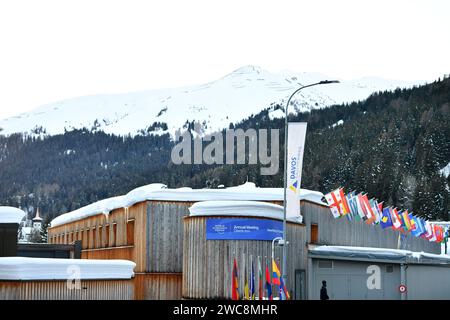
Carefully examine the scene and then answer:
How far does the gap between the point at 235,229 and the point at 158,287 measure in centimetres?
671

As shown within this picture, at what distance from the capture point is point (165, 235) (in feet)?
129

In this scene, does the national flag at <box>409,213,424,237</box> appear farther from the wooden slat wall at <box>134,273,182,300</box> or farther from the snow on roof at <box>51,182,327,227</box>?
the wooden slat wall at <box>134,273,182,300</box>

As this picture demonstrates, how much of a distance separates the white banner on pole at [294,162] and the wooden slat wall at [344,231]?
7.78m

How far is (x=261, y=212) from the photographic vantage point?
3556 centimetres

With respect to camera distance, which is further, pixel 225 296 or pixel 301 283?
pixel 301 283

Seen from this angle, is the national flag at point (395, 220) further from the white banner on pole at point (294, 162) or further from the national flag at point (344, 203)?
the white banner on pole at point (294, 162)

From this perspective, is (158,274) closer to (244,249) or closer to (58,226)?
(244,249)

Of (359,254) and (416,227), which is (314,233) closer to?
(359,254)

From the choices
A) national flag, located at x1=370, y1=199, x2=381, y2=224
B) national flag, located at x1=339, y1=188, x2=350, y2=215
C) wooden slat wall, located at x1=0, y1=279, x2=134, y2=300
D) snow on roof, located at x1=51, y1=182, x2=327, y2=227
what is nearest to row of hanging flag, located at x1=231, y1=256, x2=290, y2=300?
wooden slat wall, located at x1=0, y1=279, x2=134, y2=300

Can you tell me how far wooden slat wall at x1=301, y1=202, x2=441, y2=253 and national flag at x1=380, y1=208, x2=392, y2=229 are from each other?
4.22 feet

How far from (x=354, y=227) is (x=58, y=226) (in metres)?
25.8

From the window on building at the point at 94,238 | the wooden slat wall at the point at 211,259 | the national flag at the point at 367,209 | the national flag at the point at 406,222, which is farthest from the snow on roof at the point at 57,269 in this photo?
the national flag at the point at 406,222
